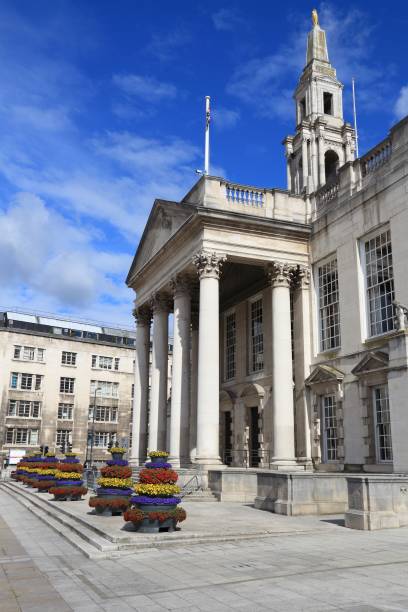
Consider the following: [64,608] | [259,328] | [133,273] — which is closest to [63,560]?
[64,608]

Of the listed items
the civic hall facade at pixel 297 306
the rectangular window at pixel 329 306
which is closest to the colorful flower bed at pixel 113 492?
the civic hall facade at pixel 297 306

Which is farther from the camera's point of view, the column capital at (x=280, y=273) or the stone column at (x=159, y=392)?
the stone column at (x=159, y=392)

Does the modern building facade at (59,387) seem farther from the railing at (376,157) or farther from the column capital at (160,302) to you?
the railing at (376,157)

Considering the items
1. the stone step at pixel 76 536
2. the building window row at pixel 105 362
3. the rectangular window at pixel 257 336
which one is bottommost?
the stone step at pixel 76 536

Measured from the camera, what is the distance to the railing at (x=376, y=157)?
23.9m

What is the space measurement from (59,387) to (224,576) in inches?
2234

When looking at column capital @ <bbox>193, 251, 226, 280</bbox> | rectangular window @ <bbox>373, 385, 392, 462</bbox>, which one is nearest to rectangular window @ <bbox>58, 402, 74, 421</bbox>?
column capital @ <bbox>193, 251, 226, 280</bbox>

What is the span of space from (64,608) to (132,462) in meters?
27.4

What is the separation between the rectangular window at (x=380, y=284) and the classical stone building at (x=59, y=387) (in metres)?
40.5

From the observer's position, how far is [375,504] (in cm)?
1444

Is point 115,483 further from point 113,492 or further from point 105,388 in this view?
point 105,388

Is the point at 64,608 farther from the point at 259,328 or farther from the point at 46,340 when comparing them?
the point at 46,340

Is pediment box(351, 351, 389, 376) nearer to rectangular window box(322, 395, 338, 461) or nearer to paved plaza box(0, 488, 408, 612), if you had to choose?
rectangular window box(322, 395, 338, 461)

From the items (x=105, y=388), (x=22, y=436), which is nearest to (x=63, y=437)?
(x=22, y=436)
